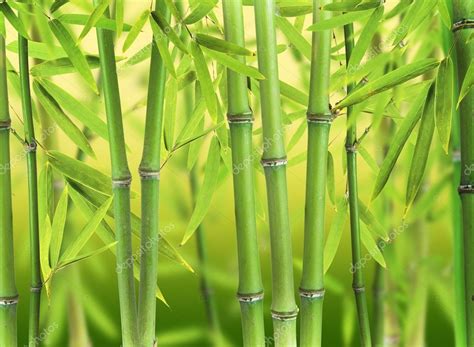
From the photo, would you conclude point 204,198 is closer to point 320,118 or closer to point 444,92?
point 320,118

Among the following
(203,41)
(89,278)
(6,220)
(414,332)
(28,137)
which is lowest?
(414,332)

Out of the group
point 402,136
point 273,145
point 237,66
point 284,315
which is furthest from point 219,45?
point 284,315

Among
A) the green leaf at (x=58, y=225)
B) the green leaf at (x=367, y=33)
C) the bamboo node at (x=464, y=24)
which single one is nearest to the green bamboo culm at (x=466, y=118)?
the bamboo node at (x=464, y=24)

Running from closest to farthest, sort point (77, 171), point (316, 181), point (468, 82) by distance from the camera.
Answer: point (468, 82), point (316, 181), point (77, 171)

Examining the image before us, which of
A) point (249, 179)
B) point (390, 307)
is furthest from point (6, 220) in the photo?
point (390, 307)

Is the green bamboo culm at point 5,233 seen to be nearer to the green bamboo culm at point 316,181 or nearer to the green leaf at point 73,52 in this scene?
the green leaf at point 73,52

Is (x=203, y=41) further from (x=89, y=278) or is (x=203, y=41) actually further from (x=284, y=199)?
(x=89, y=278)
